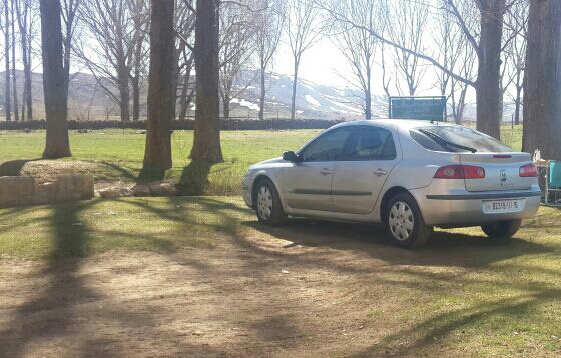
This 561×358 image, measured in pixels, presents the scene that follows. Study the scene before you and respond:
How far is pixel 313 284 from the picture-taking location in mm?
6562

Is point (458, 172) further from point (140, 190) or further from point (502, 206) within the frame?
point (140, 190)

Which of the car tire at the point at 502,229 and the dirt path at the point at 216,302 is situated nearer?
the dirt path at the point at 216,302

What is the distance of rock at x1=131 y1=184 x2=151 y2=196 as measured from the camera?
1402 centimetres

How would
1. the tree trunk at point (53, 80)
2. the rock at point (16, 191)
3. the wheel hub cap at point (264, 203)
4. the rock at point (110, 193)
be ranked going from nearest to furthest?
the wheel hub cap at point (264, 203) < the rock at point (16, 191) < the rock at point (110, 193) < the tree trunk at point (53, 80)

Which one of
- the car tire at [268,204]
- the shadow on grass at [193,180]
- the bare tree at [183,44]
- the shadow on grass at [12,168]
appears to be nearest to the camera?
the car tire at [268,204]

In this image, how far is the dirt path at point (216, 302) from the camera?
4766mm

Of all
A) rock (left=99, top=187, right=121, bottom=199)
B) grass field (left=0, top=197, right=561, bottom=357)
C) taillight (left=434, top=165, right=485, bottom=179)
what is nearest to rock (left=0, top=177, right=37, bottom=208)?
grass field (left=0, top=197, right=561, bottom=357)

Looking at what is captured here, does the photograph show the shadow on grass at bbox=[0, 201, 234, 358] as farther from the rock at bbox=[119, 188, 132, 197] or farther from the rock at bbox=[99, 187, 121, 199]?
the rock at bbox=[119, 188, 132, 197]

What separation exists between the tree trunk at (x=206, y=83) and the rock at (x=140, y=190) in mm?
4044

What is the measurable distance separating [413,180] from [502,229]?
1535mm

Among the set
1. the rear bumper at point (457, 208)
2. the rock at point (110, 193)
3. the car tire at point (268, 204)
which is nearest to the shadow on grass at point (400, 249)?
the car tire at point (268, 204)

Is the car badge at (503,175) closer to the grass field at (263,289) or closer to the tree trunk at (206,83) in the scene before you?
the grass field at (263,289)

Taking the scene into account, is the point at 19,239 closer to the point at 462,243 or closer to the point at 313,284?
the point at 313,284

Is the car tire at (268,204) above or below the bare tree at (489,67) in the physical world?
below
